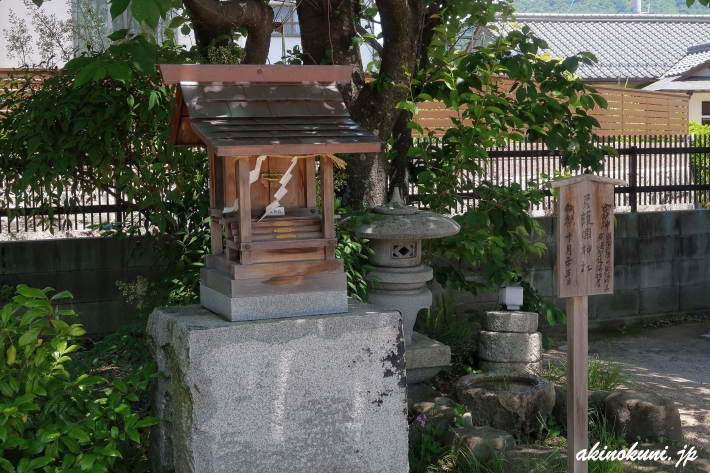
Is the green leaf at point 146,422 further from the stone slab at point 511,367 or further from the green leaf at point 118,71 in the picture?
the stone slab at point 511,367

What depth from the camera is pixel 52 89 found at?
5656mm

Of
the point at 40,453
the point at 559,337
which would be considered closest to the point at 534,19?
the point at 559,337

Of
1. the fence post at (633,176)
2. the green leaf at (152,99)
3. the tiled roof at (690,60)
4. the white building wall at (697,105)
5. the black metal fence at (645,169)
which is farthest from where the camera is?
the tiled roof at (690,60)

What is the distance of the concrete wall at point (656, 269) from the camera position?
9648 millimetres

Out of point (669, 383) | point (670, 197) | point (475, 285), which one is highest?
point (670, 197)

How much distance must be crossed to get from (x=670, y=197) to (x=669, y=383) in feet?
13.3

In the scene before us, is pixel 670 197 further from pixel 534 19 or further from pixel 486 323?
pixel 534 19

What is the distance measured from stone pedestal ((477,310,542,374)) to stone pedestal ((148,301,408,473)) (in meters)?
2.34

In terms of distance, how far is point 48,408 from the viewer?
3865 mm

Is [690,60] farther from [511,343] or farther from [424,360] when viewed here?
[424,360]

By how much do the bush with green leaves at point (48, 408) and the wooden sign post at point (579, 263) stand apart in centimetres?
223

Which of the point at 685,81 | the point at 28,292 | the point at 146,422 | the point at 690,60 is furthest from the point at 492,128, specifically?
the point at 690,60

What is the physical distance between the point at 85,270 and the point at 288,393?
4.13 meters

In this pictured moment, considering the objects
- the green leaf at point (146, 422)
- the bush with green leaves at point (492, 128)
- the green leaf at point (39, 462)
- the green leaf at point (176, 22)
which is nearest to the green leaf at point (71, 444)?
the green leaf at point (39, 462)
